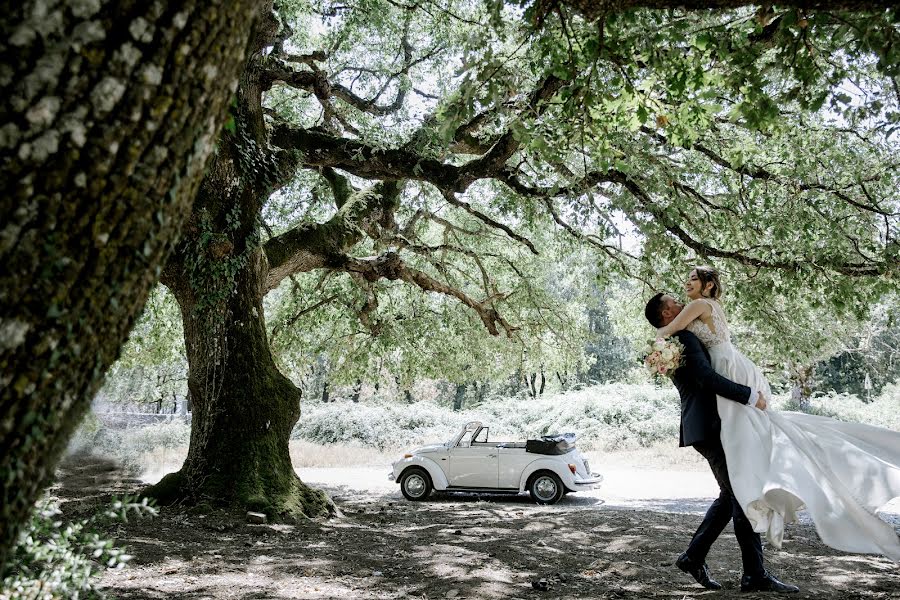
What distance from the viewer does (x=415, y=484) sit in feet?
41.6

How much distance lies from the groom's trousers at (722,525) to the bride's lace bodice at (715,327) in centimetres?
78

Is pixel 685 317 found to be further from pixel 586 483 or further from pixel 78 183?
pixel 586 483

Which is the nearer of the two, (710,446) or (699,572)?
(699,572)

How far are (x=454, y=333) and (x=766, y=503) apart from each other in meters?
12.1

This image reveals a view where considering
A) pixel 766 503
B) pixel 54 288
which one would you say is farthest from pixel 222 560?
pixel 54 288

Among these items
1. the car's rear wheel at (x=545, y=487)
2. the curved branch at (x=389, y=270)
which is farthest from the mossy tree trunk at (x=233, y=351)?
the car's rear wheel at (x=545, y=487)

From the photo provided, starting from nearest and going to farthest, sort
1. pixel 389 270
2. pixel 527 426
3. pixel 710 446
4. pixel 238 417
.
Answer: pixel 710 446
pixel 238 417
pixel 389 270
pixel 527 426

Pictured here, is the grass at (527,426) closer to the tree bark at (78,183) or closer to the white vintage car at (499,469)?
the white vintage car at (499,469)

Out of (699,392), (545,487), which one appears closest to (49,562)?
(699,392)

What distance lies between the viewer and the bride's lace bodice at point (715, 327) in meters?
5.29

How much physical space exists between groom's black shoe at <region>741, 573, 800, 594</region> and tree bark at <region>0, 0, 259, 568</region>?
4.48 meters

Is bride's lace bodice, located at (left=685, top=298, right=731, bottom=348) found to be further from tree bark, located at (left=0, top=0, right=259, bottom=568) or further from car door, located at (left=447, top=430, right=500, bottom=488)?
car door, located at (left=447, top=430, right=500, bottom=488)

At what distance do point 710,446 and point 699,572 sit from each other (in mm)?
898

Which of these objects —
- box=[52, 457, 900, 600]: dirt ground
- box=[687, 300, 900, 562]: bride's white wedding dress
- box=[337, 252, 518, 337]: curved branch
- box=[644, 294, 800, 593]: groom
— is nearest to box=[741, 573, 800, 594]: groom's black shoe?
box=[644, 294, 800, 593]: groom
